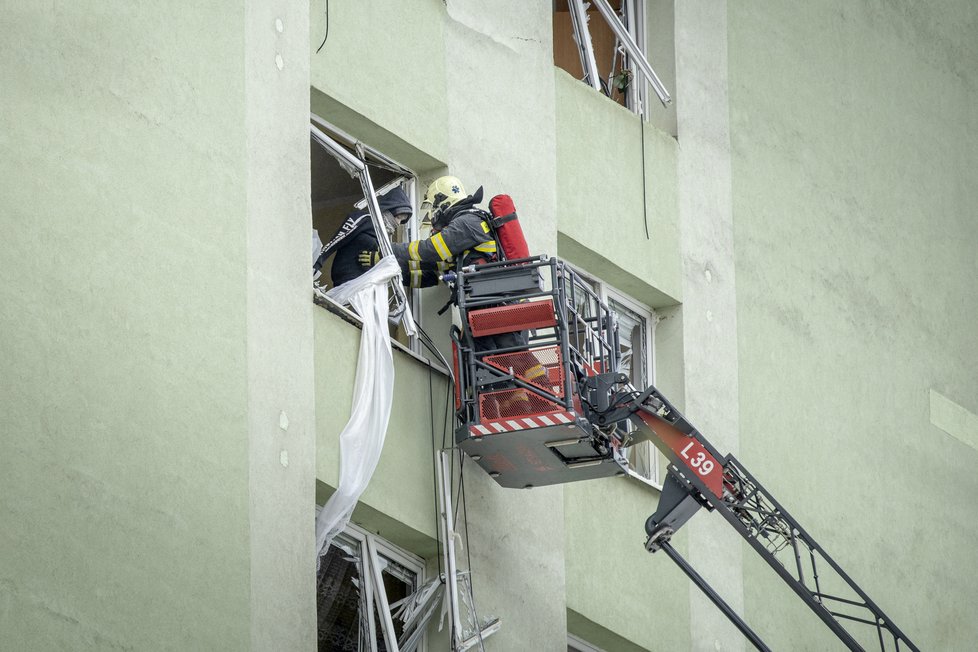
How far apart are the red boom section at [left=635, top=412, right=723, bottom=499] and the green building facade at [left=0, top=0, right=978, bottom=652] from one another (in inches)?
46.8

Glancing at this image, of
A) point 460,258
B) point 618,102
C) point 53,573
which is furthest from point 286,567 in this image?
point 618,102

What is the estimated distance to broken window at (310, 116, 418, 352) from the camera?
14.2m

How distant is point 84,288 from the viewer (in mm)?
11328

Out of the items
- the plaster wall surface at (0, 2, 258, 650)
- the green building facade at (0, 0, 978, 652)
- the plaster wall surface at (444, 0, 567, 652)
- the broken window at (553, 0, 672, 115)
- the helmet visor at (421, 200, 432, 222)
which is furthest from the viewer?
the broken window at (553, 0, 672, 115)

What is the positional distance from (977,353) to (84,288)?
13588mm

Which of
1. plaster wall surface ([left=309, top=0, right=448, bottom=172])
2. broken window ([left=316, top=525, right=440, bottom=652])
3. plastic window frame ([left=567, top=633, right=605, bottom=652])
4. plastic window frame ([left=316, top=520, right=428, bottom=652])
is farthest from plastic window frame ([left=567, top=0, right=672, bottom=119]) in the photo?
broken window ([left=316, top=525, right=440, bottom=652])

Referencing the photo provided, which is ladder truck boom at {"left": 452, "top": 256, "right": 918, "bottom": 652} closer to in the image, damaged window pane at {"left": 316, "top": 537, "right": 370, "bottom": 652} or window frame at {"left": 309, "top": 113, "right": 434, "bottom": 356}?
window frame at {"left": 309, "top": 113, "right": 434, "bottom": 356}

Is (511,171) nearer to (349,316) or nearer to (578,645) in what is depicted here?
(349,316)

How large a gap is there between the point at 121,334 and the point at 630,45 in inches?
302

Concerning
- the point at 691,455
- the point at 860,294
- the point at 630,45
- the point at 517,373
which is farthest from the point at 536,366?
the point at 860,294

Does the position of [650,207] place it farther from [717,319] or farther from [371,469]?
[371,469]

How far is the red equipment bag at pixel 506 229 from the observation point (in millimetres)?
14211

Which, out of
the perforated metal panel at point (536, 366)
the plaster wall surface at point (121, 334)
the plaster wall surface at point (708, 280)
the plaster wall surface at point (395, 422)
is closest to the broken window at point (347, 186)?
the plaster wall surface at point (395, 422)

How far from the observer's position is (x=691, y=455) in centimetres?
1466
